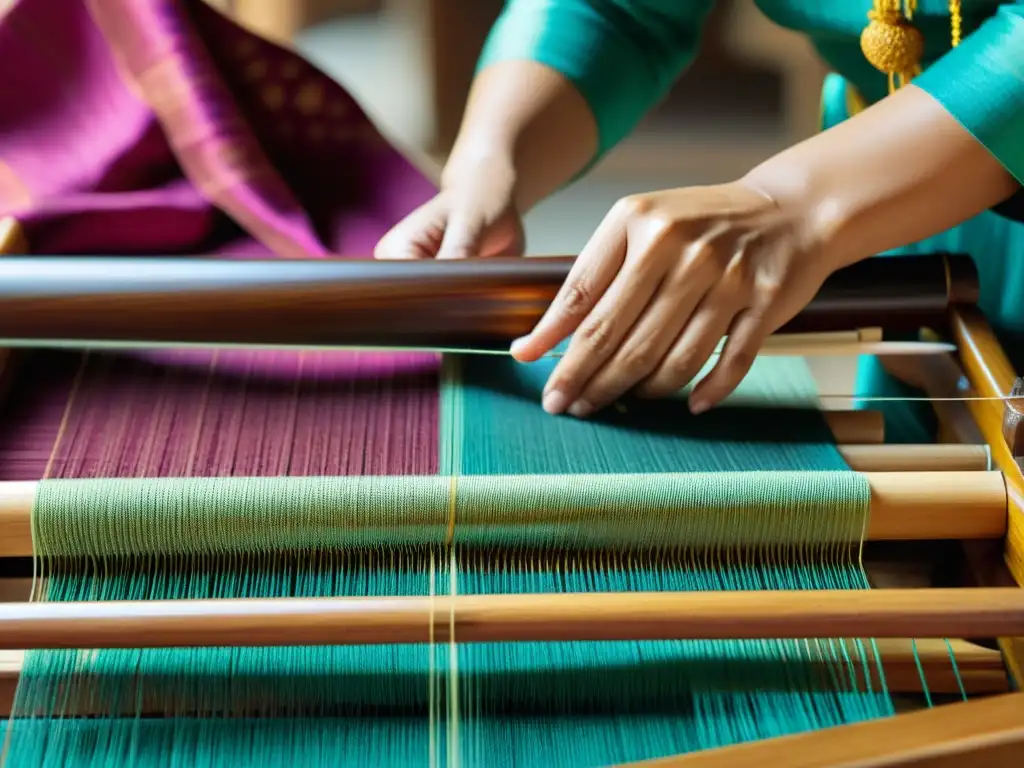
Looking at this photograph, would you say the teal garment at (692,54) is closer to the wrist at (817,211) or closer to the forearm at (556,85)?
the forearm at (556,85)

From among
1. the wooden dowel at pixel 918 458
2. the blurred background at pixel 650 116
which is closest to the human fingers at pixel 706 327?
the wooden dowel at pixel 918 458

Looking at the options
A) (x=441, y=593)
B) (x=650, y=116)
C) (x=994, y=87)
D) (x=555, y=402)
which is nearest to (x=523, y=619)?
(x=441, y=593)

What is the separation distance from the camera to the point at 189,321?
2.18ft

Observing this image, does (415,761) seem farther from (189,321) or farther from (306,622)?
(189,321)

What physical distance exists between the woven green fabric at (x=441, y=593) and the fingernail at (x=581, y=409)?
10 cm

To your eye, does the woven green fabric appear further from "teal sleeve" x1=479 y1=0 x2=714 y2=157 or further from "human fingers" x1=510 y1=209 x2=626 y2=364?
"teal sleeve" x1=479 y1=0 x2=714 y2=157

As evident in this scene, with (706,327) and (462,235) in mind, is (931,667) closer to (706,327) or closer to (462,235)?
(706,327)

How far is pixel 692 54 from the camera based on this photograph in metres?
1.03

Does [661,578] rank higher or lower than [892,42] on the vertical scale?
lower

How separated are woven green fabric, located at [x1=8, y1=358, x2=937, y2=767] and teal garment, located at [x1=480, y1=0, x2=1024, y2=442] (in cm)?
27

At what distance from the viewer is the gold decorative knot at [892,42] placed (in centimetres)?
77

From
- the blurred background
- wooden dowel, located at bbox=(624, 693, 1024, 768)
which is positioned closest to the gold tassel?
wooden dowel, located at bbox=(624, 693, 1024, 768)

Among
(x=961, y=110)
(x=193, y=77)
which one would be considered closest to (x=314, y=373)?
(x=193, y=77)

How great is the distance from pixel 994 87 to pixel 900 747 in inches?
16.1
